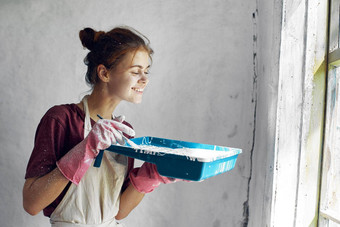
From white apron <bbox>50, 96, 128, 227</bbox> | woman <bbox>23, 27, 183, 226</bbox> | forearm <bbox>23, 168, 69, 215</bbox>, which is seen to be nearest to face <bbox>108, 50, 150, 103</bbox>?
woman <bbox>23, 27, 183, 226</bbox>

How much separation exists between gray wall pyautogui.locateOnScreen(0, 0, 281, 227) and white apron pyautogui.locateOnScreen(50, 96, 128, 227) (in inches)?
13.3

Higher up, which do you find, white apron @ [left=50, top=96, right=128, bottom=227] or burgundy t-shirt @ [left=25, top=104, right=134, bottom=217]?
burgundy t-shirt @ [left=25, top=104, right=134, bottom=217]

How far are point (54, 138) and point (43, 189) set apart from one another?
155 millimetres

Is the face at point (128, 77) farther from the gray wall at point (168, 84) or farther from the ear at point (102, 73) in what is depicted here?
the gray wall at point (168, 84)

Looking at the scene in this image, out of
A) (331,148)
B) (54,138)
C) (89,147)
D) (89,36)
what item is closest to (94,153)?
(89,147)

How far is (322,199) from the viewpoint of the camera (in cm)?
106

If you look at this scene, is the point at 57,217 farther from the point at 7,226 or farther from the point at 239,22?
the point at 239,22

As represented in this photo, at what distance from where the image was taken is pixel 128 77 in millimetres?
1141

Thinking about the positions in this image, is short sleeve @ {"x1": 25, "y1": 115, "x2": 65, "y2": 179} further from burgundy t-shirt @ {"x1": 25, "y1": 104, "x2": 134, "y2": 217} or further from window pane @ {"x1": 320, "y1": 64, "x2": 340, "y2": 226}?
window pane @ {"x1": 320, "y1": 64, "x2": 340, "y2": 226}

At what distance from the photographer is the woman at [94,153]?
0.96m

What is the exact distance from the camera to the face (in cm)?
114

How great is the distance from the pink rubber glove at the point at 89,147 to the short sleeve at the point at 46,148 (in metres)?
0.05

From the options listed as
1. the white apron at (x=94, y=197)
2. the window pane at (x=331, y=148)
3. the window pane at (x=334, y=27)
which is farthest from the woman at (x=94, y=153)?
the window pane at (x=334, y=27)

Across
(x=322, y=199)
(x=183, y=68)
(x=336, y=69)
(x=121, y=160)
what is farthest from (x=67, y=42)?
(x=322, y=199)
